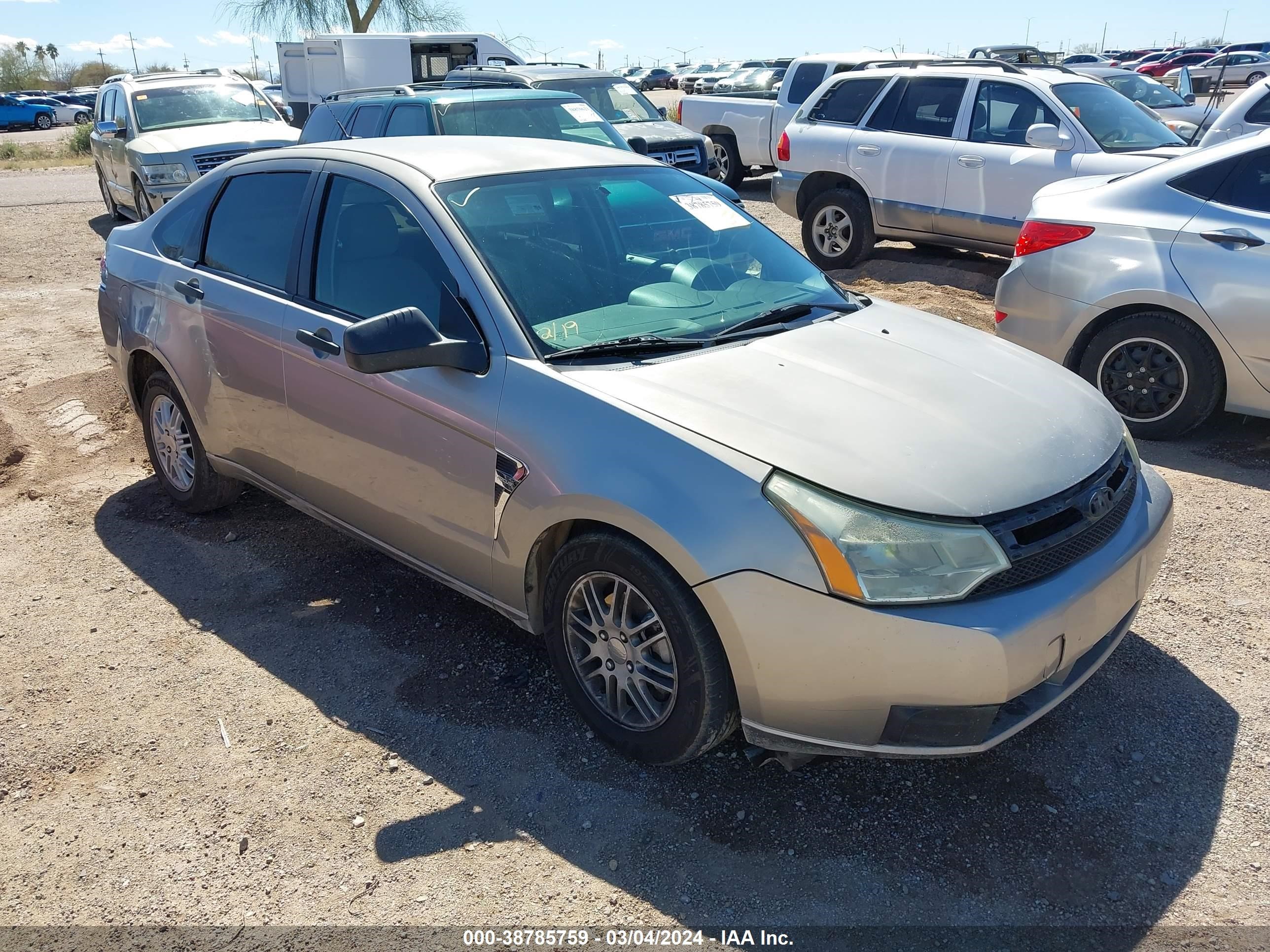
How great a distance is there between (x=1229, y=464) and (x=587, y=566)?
4007mm

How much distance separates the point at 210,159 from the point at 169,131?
1168 millimetres

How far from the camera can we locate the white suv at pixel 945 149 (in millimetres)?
8891

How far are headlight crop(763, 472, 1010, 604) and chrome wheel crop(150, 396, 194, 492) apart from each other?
3380mm

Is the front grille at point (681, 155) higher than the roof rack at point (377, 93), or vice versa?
the roof rack at point (377, 93)

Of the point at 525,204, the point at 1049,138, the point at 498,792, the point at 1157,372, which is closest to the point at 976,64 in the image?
the point at 1049,138

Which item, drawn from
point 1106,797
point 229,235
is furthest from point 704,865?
point 229,235

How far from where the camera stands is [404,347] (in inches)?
125

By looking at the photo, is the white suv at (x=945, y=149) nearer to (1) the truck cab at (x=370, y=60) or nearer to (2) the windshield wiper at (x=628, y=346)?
(2) the windshield wiper at (x=628, y=346)

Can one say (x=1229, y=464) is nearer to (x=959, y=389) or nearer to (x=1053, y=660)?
(x=959, y=389)

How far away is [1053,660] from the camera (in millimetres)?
2715

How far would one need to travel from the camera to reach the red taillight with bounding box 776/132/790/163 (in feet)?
34.8

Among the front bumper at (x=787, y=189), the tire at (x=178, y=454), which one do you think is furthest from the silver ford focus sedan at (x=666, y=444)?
the front bumper at (x=787, y=189)

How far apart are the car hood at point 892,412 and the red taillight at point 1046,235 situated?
257cm

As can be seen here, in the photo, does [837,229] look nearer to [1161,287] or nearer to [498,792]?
[1161,287]
